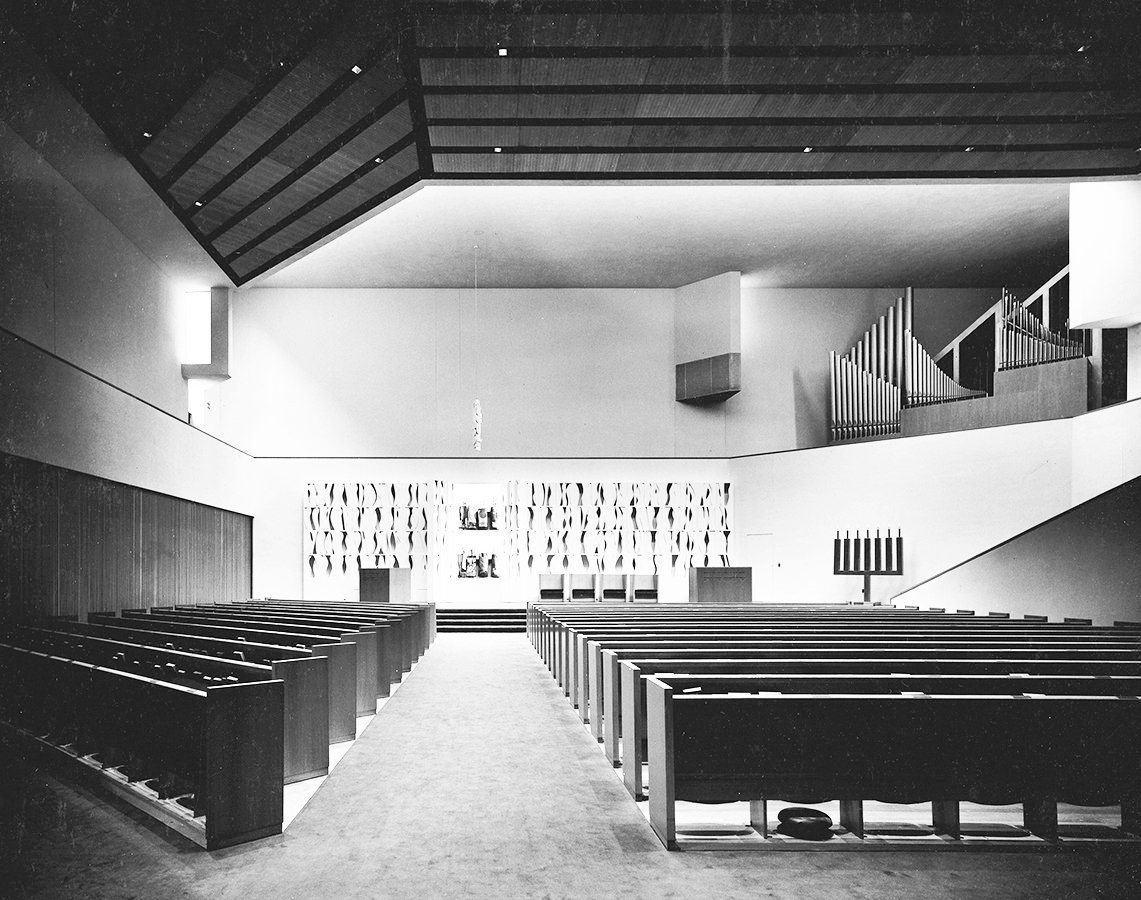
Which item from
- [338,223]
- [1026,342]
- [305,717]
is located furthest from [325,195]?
[1026,342]

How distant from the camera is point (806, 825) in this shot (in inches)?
122

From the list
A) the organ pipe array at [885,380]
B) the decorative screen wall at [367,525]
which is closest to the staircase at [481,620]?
the decorative screen wall at [367,525]

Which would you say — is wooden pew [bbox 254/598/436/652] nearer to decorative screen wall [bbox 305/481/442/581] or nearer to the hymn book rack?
decorative screen wall [bbox 305/481/442/581]

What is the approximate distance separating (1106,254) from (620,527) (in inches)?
322

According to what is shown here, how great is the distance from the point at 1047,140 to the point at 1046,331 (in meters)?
3.82

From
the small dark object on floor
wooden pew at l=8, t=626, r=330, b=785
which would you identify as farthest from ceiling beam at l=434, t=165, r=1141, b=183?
the small dark object on floor

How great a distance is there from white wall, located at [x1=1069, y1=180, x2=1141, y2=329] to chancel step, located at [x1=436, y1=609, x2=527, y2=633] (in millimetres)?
8769

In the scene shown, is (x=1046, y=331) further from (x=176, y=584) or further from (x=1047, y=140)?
(x=176, y=584)

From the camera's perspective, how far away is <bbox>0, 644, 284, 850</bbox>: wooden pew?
10.1 ft

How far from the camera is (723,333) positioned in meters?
14.1

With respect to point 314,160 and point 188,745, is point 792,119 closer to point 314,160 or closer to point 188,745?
point 314,160

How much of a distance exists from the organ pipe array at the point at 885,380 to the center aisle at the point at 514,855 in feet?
32.1

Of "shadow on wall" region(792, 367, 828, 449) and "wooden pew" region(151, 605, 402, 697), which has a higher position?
"shadow on wall" region(792, 367, 828, 449)

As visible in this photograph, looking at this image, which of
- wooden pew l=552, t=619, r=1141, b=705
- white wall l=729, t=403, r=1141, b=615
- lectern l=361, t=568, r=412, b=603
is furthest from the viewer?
lectern l=361, t=568, r=412, b=603
